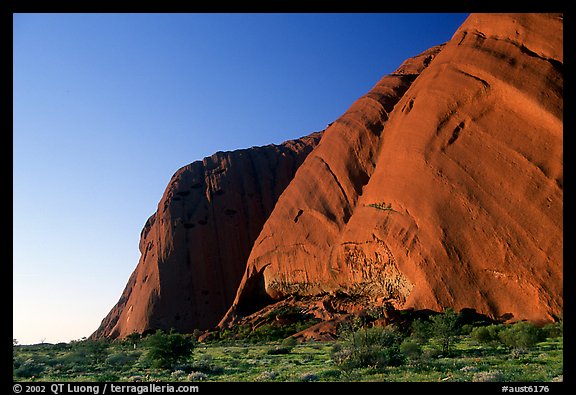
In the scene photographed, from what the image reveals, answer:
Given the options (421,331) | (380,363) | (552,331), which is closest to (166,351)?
(380,363)

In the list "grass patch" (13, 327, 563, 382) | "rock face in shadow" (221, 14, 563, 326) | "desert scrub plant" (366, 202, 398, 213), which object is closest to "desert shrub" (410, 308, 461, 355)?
"grass patch" (13, 327, 563, 382)

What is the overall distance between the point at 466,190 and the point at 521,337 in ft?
39.2

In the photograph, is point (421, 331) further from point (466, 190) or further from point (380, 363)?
point (380, 363)

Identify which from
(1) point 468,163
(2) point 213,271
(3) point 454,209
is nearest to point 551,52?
(1) point 468,163

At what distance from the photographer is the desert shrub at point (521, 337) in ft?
62.7

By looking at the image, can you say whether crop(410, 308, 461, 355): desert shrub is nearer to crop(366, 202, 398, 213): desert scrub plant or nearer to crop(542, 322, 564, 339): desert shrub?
crop(542, 322, 564, 339): desert shrub

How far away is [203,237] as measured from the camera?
6397 centimetres

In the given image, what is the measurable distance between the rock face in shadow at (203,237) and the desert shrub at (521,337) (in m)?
43.4

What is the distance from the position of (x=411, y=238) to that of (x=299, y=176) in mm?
19640

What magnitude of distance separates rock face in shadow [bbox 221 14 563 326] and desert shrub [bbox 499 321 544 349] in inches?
184

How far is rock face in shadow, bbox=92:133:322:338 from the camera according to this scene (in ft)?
197

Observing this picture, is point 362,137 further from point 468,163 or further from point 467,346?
point 467,346

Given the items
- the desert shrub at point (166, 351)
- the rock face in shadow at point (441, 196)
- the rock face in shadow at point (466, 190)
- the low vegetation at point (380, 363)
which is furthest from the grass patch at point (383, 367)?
the rock face in shadow at point (441, 196)
